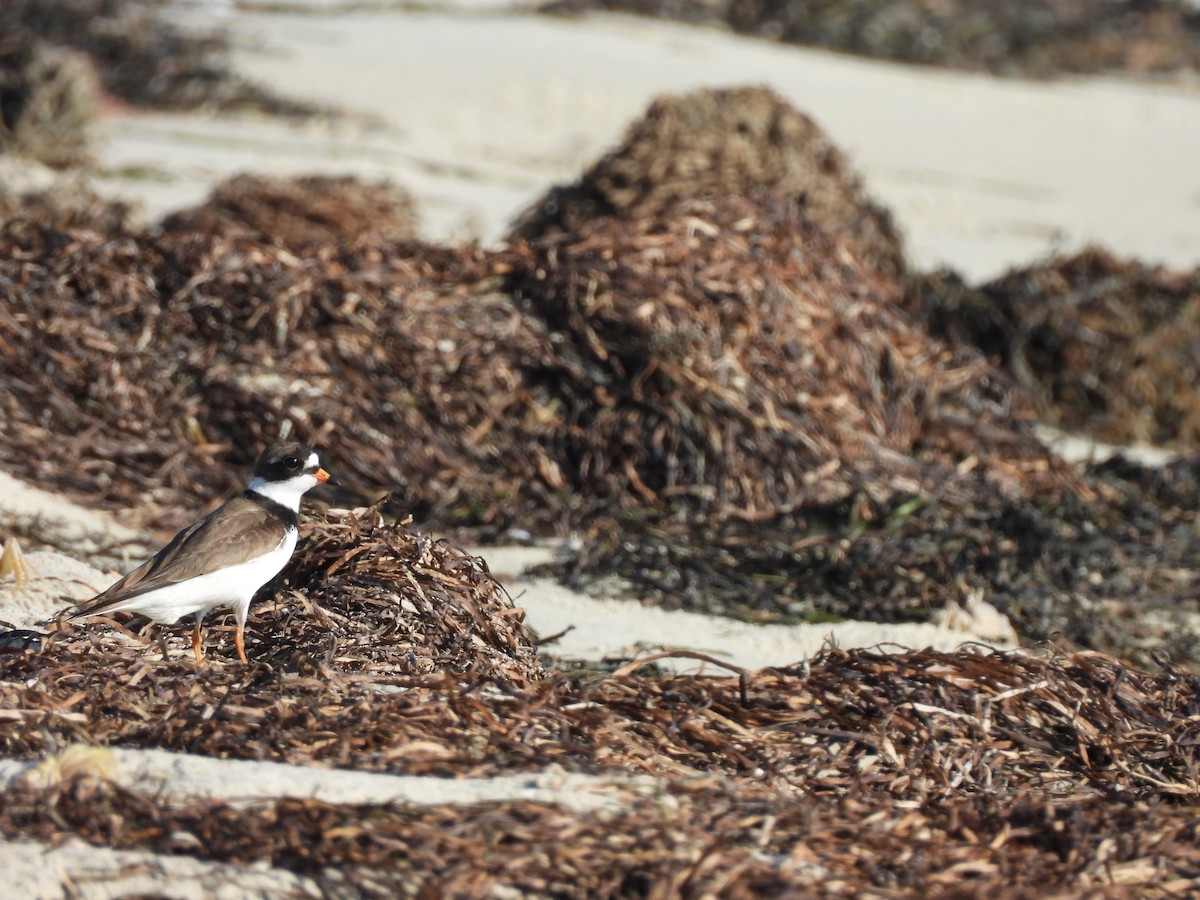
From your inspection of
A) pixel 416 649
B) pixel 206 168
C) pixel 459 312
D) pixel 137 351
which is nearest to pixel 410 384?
pixel 459 312

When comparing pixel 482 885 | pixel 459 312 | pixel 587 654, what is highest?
pixel 459 312

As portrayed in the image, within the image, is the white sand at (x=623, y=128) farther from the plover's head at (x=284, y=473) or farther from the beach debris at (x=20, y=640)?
the beach debris at (x=20, y=640)

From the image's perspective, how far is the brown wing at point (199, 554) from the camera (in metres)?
3.00

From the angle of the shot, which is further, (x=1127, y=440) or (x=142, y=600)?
(x=1127, y=440)

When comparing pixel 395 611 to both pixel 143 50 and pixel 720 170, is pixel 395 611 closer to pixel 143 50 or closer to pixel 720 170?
pixel 720 170

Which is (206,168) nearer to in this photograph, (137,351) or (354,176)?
(354,176)

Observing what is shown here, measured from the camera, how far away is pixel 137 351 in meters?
4.91

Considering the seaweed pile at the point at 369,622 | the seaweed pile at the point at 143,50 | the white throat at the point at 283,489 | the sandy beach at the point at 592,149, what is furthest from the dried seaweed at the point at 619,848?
the seaweed pile at the point at 143,50

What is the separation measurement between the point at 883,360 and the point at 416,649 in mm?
3154

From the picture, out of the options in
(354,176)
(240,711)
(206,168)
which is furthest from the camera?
(206,168)

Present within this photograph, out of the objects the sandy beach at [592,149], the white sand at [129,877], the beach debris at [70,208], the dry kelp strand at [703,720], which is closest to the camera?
the white sand at [129,877]

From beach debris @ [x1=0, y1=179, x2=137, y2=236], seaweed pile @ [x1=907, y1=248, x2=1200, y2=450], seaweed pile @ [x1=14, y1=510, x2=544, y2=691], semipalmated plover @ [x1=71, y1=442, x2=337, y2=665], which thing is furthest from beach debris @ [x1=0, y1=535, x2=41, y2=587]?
seaweed pile @ [x1=907, y1=248, x2=1200, y2=450]

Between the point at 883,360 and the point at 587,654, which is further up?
the point at 883,360

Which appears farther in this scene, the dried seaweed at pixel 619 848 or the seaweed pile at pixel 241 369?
the seaweed pile at pixel 241 369
